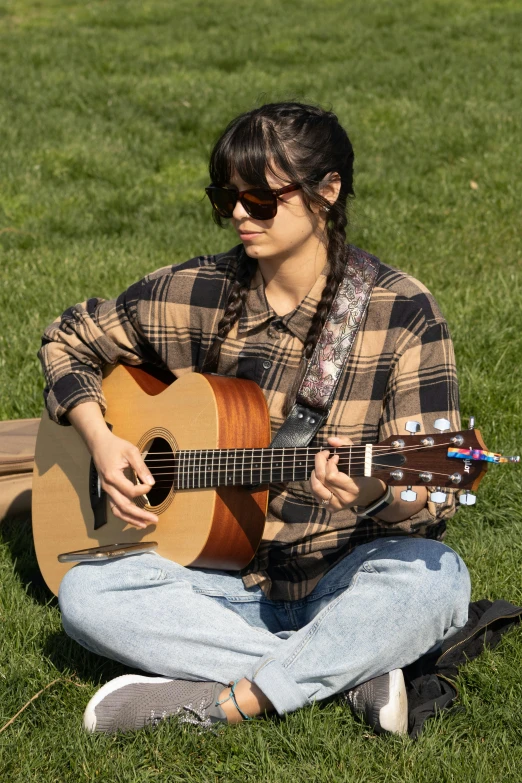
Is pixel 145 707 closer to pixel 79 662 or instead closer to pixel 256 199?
pixel 79 662

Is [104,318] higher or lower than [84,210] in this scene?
higher

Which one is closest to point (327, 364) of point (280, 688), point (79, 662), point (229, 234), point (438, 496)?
point (438, 496)

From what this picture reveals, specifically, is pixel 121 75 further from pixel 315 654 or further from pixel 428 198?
pixel 315 654

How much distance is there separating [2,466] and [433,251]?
3427 millimetres

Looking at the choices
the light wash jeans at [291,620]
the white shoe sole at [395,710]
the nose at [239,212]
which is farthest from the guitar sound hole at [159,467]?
the white shoe sole at [395,710]

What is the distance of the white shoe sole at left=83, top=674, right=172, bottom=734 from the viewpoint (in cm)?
280

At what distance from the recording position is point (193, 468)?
3016 mm

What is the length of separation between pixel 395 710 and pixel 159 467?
1057 mm

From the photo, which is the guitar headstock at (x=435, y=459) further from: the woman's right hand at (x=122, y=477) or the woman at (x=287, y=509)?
the woman's right hand at (x=122, y=477)

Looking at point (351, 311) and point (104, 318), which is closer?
point (351, 311)

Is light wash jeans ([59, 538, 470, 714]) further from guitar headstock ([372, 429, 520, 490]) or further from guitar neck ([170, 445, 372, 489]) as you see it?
guitar headstock ([372, 429, 520, 490])

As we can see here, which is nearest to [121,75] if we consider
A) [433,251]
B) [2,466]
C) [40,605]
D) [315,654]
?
[433,251]

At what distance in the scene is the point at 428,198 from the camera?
7.08 metres

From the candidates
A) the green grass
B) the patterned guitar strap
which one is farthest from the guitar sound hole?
the green grass
